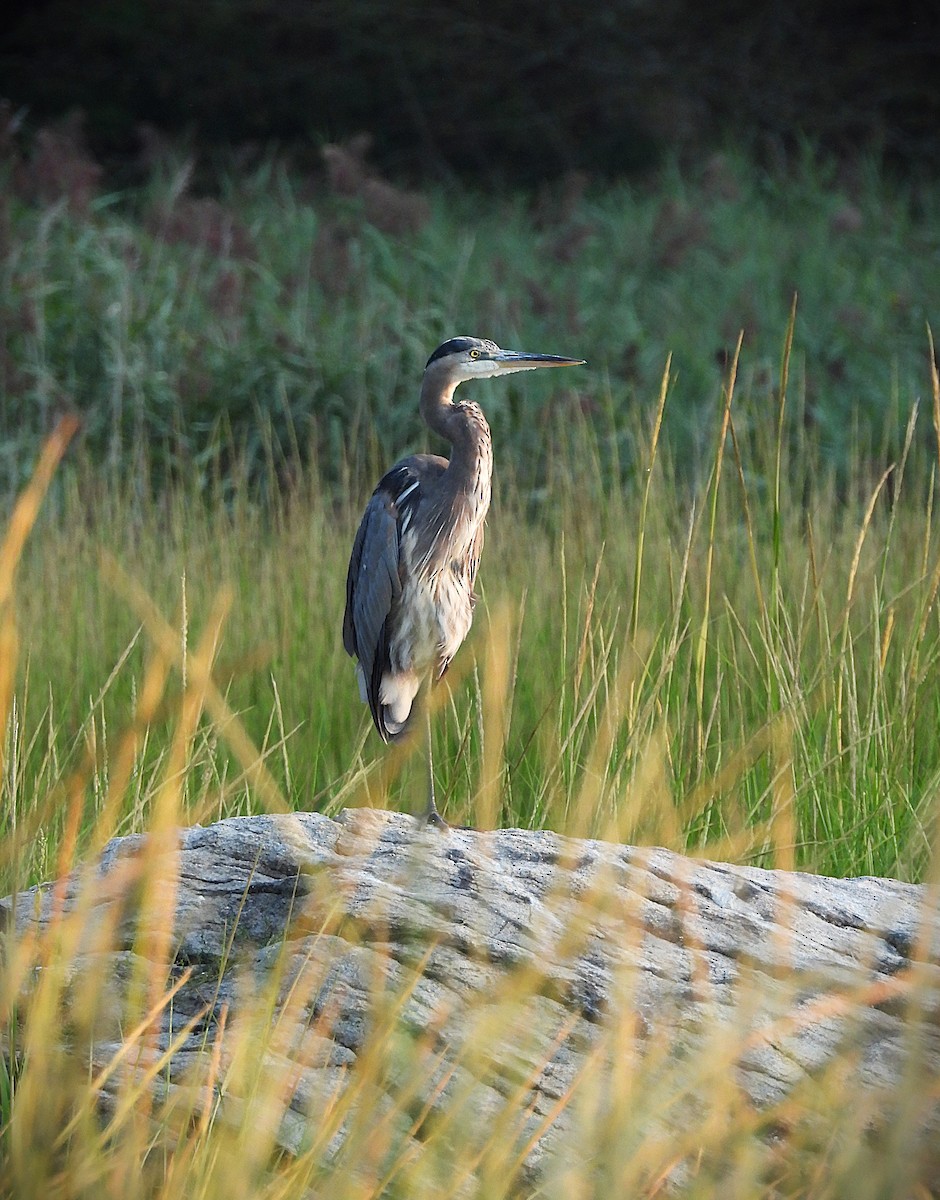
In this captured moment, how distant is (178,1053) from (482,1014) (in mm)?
330

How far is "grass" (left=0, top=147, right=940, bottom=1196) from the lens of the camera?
1.45 metres

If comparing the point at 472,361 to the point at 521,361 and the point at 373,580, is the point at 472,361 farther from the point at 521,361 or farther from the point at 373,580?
the point at 373,580

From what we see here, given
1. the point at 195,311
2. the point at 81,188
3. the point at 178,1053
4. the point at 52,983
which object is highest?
the point at 81,188

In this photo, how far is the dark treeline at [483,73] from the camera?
38.2 ft

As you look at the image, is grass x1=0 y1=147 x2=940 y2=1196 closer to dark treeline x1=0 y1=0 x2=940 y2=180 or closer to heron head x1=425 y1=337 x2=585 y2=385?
heron head x1=425 y1=337 x2=585 y2=385

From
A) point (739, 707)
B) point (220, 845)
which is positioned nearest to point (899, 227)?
point (739, 707)

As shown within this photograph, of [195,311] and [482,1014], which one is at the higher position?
[195,311]

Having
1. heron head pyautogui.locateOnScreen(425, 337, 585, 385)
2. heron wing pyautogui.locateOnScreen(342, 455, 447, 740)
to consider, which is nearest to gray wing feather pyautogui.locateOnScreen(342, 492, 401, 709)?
heron wing pyautogui.locateOnScreen(342, 455, 447, 740)

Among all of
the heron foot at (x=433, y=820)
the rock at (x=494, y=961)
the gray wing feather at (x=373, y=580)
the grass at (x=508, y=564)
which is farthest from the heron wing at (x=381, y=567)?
the rock at (x=494, y=961)

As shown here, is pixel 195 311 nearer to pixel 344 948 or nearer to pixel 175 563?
pixel 175 563

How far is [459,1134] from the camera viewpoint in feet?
4.66

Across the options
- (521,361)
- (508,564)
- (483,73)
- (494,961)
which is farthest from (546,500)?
(483,73)

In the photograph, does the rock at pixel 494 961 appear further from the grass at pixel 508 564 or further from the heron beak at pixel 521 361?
the heron beak at pixel 521 361

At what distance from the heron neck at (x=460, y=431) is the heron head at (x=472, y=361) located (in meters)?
0.04
